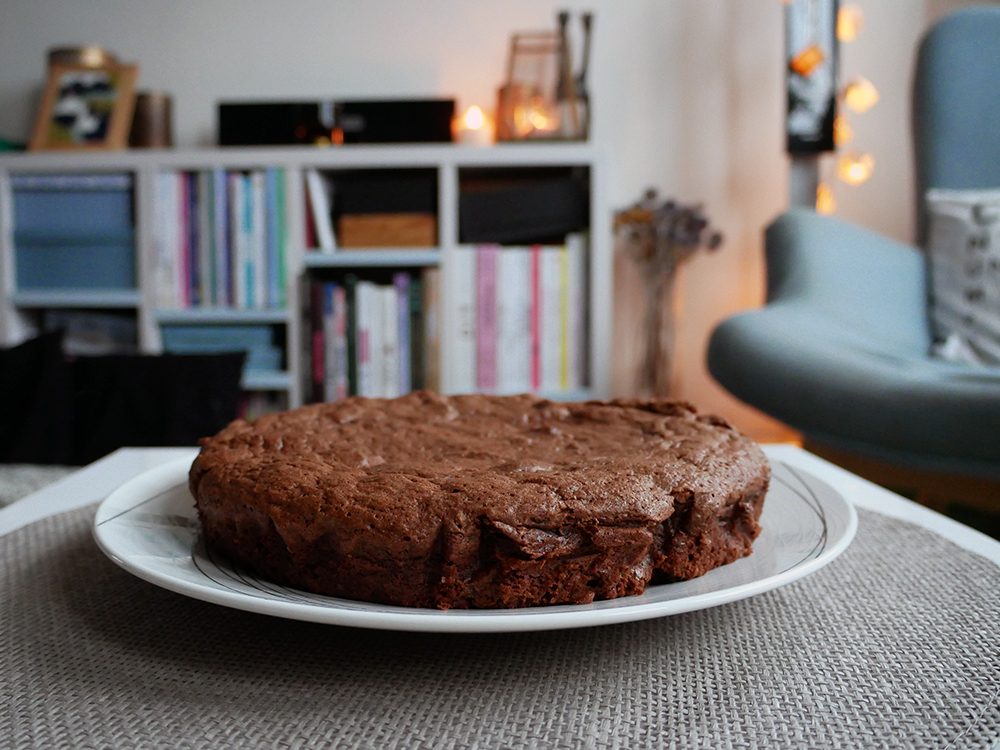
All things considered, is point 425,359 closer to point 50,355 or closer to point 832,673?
point 50,355

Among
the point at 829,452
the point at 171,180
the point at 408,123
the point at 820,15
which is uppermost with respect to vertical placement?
the point at 820,15

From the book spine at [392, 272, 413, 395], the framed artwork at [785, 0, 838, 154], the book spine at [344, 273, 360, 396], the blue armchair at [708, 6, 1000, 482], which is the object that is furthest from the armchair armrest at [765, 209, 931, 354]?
the book spine at [344, 273, 360, 396]

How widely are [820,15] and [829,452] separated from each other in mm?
1535

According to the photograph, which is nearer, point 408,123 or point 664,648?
point 664,648

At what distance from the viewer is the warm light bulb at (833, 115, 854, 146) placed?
2.42m

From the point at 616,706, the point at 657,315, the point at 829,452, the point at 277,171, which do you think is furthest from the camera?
the point at 657,315

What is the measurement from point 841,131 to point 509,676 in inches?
104

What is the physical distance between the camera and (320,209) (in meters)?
2.36

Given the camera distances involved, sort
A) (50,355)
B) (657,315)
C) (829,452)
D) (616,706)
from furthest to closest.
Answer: (657,315)
(50,355)
(829,452)
(616,706)

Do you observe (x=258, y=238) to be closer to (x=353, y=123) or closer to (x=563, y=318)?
(x=353, y=123)

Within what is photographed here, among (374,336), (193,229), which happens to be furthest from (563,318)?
(193,229)

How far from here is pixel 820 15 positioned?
2.35 metres

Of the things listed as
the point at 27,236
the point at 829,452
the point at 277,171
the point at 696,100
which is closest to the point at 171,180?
the point at 277,171

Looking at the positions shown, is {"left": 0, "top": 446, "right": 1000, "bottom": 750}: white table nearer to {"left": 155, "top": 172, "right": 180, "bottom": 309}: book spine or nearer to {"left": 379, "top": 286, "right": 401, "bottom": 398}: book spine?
{"left": 379, "top": 286, "right": 401, "bottom": 398}: book spine
